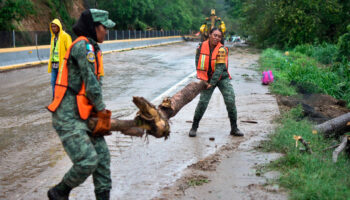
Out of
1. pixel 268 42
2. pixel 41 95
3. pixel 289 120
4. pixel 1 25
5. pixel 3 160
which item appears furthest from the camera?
pixel 268 42

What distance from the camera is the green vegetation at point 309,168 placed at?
4289 mm

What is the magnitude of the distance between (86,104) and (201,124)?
458cm

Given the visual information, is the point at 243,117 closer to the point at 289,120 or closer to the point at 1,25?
the point at 289,120

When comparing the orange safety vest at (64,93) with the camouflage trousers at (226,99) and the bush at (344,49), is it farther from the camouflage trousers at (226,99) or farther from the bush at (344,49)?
the bush at (344,49)

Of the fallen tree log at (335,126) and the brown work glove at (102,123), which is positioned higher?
the brown work glove at (102,123)

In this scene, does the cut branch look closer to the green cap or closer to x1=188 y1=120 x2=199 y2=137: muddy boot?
x1=188 y1=120 x2=199 y2=137: muddy boot

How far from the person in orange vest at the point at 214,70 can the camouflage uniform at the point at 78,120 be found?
3366 millimetres

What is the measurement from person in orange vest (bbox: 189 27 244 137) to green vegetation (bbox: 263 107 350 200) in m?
0.94

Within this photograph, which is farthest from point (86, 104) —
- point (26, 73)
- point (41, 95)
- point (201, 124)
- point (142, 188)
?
point (26, 73)

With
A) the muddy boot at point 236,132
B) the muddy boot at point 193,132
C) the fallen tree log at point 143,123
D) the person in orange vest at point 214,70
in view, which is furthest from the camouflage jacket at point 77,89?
the muddy boot at point 236,132

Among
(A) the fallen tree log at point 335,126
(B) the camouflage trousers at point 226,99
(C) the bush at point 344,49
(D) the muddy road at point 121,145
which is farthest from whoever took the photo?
(C) the bush at point 344,49

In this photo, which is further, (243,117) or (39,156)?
(243,117)

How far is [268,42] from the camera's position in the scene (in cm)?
3447

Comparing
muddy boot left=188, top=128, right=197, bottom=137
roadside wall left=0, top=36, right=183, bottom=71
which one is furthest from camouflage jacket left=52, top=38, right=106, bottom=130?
roadside wall left=0, top=36, right=183, bottom=71
